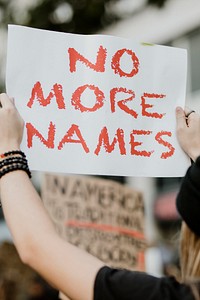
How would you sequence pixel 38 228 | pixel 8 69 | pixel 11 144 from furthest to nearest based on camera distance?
pixel 8 69 < pixel 11 144 < pixel 38 228

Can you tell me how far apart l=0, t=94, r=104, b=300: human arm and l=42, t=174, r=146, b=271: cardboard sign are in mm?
2316

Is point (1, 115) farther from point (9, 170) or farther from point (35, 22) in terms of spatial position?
point (35, 22)

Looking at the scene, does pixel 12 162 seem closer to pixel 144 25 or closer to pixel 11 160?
pixel 11 160

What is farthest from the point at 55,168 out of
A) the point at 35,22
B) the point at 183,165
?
the point at 35,22

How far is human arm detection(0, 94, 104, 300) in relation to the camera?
1719 millimetres

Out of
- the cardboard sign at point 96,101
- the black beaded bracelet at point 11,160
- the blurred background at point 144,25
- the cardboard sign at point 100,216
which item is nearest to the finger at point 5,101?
the cardboard sign at point 96,101

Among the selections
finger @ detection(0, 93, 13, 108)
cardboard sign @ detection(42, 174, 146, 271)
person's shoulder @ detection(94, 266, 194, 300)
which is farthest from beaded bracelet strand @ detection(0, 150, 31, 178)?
cardboard sign @ detection(42, 174, 146, 271)

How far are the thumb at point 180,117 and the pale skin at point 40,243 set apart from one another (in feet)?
1.68

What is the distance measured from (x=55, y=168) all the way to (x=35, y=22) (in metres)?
7.45

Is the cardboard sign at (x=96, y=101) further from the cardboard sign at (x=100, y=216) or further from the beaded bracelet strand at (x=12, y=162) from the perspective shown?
the cardboard sign at (x=100, y=216)

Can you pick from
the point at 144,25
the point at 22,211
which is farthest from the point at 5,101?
the point at 144,25

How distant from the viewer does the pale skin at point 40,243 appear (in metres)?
1.72

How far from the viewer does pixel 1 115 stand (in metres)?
1.96

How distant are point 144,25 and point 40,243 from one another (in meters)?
12.0
